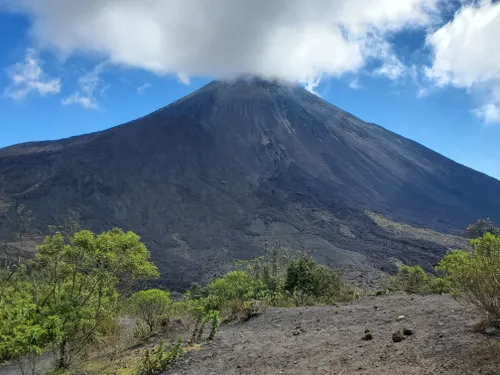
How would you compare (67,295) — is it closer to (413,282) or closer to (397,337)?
(397,337)

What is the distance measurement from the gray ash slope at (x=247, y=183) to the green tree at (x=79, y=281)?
34.9 metres

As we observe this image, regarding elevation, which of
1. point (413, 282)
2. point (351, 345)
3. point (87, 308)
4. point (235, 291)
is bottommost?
point (235, 291)

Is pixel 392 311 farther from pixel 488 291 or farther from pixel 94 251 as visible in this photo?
pixel 94 251

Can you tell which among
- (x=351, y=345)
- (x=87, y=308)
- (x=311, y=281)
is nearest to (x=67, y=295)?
(x=87, y=308)

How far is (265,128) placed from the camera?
100m

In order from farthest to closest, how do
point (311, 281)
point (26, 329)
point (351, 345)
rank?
point (311, 281) < point (351, 345) < point (26, 329)

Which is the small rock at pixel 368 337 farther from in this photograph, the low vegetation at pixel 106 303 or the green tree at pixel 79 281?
the green tree at pixel 79 281

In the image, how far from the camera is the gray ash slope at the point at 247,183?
55.7 metres

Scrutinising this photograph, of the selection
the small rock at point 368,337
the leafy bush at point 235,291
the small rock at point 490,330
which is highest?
the small rock at point 490,330

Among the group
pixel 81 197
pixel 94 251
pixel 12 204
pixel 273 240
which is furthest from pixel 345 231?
pixel 94 251

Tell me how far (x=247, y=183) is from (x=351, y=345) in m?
72.5

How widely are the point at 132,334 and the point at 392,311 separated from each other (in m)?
6.32

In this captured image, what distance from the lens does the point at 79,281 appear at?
816cm

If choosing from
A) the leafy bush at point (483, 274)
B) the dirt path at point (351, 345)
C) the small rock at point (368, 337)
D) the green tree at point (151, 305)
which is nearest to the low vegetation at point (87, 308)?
the green tree at point (151, 305)
